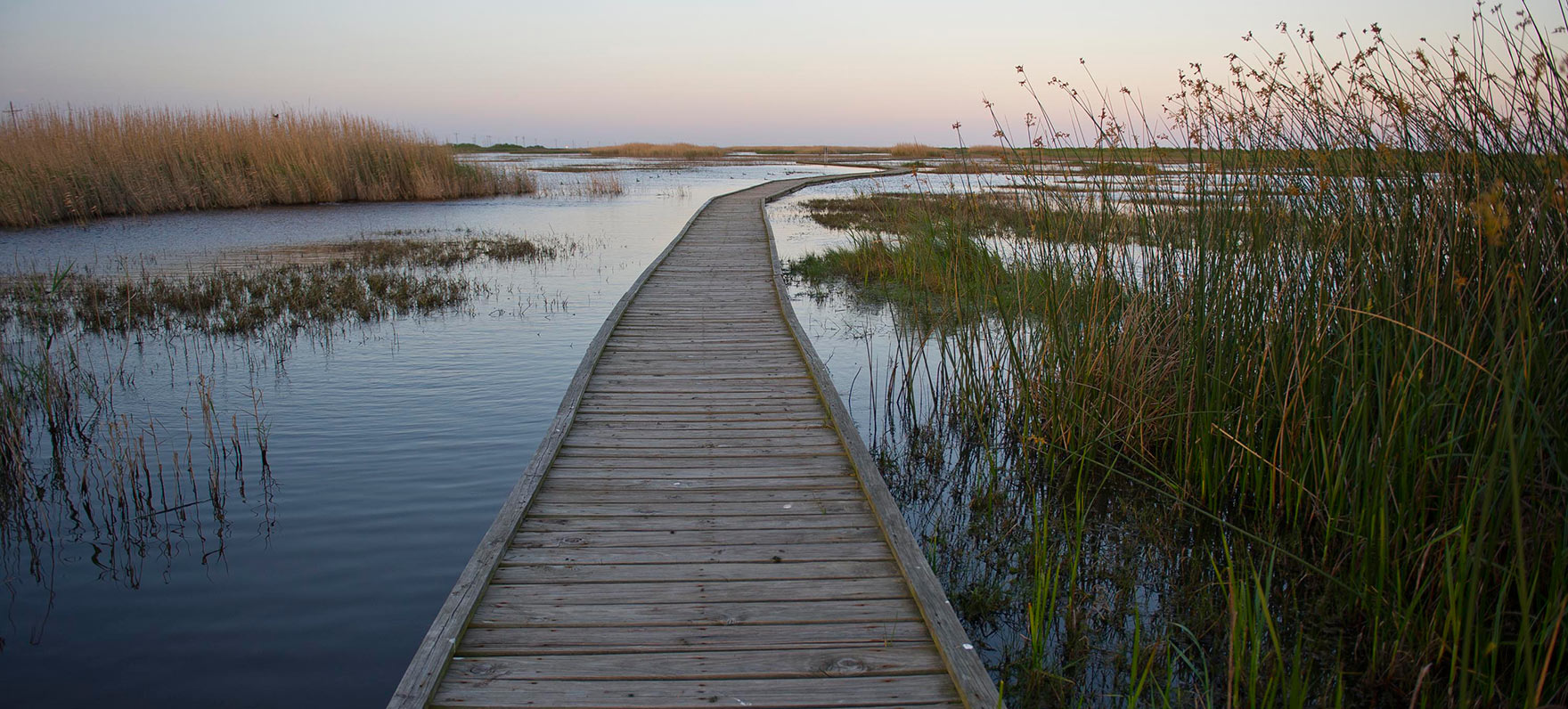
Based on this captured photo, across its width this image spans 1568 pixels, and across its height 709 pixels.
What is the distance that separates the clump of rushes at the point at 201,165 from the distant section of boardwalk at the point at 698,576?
14395 mm

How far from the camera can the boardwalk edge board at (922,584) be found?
2.19 m

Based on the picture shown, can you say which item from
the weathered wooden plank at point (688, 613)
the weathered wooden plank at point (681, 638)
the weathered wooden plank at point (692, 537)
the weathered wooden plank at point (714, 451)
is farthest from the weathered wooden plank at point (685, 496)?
the weathered wooden plank at point (681, 638)

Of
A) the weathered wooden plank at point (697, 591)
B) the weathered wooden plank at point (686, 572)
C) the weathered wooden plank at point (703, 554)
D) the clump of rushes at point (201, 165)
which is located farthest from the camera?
the clump of rushes at point (201, 165)

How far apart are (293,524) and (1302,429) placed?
4.31m

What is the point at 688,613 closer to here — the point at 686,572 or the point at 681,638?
the point at 681,638

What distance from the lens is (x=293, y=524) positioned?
13.1 ft

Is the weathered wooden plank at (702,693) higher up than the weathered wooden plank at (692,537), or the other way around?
the weathered wooden plank at (692,537)

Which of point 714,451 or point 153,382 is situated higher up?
point 153,382

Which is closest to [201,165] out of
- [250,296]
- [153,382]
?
[250,296]

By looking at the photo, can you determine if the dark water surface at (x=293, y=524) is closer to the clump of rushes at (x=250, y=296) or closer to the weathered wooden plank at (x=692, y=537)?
the clump of rushes at (x=250, y=296)

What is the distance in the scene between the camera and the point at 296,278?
9.23 m

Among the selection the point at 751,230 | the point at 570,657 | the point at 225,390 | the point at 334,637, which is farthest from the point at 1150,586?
the point at 751,230

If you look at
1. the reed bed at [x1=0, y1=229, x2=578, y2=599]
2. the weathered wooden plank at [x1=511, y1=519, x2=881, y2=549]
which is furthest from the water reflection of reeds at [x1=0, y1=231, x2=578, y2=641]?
the weathered wooden plank at [x1=511, y1=519, x2=881, y2=549]

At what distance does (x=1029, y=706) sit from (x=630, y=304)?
5239mm
